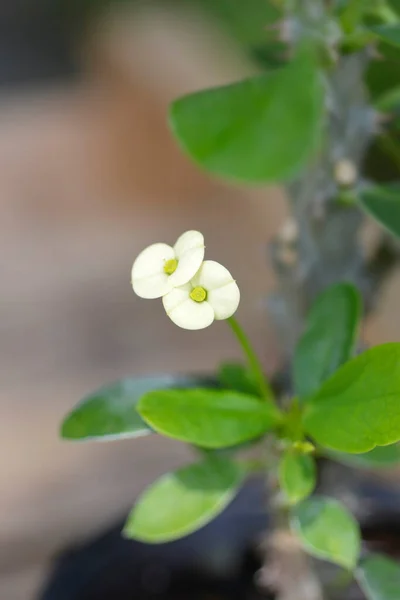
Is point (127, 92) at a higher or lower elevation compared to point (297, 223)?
higher

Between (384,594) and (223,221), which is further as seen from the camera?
(223,221)

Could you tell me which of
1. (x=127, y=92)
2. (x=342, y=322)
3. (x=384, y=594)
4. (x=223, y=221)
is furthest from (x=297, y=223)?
(x=127, y=92)

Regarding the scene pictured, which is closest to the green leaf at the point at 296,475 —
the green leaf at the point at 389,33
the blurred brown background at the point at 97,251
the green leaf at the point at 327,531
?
the green leaf at the point at 327,531

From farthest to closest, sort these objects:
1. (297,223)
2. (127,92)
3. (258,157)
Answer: (127,92), (297,223), (258,157)

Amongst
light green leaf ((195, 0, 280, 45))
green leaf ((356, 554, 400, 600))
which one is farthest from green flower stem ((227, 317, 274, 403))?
light green leaf ((195, 0, 280, 45))

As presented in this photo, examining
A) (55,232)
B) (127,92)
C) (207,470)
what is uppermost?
(127,92)

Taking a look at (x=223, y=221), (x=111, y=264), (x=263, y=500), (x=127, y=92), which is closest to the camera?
(x=263, y=500)

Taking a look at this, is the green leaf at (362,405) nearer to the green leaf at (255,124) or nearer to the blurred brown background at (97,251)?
the green leaf at (255,124)

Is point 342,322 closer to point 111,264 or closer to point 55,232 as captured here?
point 111,264
